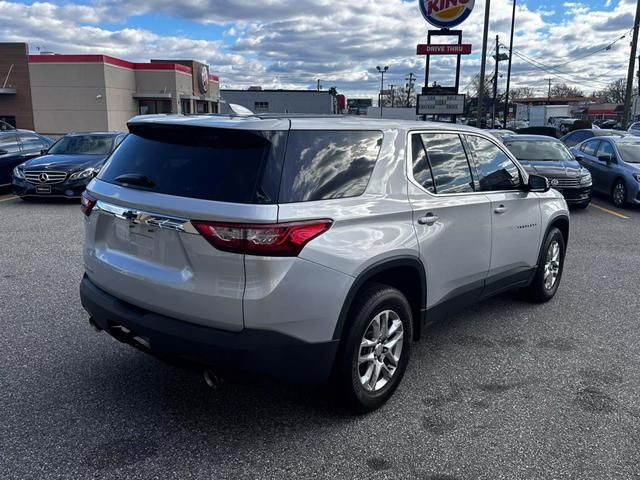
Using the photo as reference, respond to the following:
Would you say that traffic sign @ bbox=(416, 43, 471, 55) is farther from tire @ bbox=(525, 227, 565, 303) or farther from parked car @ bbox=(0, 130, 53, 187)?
tire @ bbox=(525, 227, 565, 303)

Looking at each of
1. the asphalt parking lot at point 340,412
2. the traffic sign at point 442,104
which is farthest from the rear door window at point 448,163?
the traffic sign at point 442,104

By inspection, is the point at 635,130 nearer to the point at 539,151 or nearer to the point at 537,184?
the point at 539,151

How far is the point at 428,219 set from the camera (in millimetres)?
3646

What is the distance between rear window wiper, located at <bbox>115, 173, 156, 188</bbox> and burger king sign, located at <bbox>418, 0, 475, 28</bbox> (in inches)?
763

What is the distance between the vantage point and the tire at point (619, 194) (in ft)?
39.1

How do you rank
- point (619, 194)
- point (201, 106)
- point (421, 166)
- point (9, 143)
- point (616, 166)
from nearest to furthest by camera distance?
point (421, 166) → point (619, 194) → point (616, 166) → point (9, 143) → point (201, 106)

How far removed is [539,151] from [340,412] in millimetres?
10554

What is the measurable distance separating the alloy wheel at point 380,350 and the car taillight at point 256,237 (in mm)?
802

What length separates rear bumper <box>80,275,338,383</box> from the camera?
9.20 ft

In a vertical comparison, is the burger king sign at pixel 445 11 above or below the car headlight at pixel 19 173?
above

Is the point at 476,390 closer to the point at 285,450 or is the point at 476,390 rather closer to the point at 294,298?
the point at 285,450

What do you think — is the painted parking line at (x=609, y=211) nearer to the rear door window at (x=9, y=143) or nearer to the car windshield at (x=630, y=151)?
the car windshield at (x=630, y=151)

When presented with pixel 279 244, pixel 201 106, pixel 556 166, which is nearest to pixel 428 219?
pixel 279 244

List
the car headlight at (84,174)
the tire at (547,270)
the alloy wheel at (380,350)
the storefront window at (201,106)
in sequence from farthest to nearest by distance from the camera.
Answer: the storefront window at (201,106) < the car headlight at (84,174) < the tire at (547,270) < the alloy wheel at (380,350)
